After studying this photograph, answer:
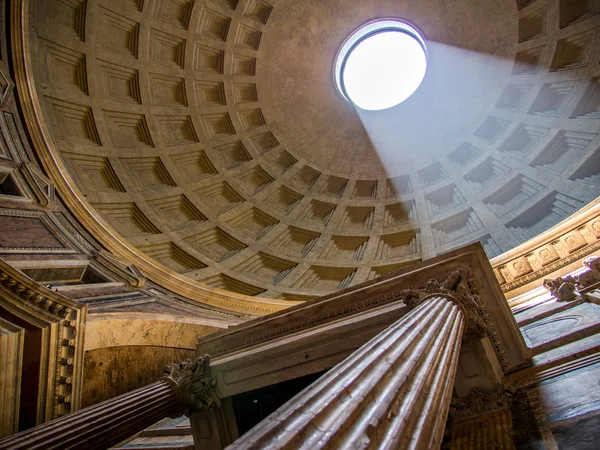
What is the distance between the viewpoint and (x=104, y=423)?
5.11 metres

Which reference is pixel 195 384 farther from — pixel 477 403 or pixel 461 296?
pixel 461 296

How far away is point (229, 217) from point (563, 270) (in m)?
14.0

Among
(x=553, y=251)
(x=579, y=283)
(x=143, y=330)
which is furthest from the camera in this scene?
(x=553, y=251)

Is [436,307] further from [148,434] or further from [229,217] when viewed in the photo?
A: [229,217]

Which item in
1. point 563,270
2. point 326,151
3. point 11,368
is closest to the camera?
point 11,368

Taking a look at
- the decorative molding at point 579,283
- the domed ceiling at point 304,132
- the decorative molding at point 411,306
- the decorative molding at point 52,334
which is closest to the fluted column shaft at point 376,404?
the decorative molding at point 411,306

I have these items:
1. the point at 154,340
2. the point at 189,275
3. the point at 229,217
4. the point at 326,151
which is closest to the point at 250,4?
the point at 326,151

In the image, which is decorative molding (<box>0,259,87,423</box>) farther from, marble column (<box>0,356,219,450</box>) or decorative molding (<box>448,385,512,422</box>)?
decorative molding (<box>448,385,512,422</box>)

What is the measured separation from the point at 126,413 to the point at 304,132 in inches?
776

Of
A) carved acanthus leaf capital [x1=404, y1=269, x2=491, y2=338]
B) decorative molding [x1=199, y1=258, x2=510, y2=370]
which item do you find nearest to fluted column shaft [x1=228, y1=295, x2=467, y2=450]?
carved acanthus leaf capital [x1=404, y1=269, x2=491, y2=338]

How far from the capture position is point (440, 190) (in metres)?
22.5

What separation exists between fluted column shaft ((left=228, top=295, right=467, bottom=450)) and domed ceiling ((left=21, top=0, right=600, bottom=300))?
13.6m

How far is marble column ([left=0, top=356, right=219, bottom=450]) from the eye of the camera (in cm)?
460

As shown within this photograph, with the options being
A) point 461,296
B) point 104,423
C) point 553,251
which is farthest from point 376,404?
point 553,251
